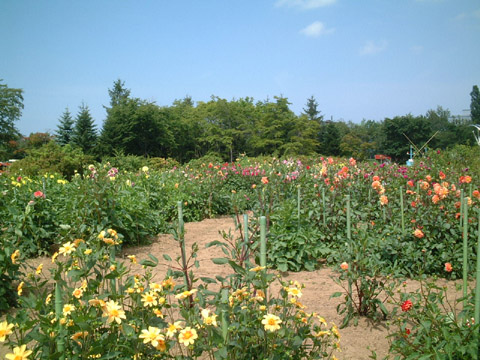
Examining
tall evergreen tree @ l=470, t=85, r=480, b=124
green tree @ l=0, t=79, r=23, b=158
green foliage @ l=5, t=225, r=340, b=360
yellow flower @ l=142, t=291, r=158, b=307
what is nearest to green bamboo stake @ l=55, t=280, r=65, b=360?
green foliage @ l=5, t=225, r=340, b=360

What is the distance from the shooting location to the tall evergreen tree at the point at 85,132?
861 inches

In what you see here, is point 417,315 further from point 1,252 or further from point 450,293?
point 1,252

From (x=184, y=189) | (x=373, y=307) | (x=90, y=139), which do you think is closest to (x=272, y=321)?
(x=373, y=307)

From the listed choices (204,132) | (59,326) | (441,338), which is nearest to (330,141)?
(204,132)

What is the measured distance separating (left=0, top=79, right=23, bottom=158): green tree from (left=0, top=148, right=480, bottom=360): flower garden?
94.4 ft

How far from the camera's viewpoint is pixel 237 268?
4.97 feet

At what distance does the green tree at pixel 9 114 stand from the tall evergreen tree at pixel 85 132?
394 inches

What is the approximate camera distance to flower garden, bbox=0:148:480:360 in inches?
53.3

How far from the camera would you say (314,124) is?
2762 cm

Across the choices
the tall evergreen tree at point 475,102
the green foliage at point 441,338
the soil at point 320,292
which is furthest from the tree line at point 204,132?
the tall evergreen tree at point 475,102

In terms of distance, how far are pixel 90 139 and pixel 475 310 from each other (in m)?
23.4

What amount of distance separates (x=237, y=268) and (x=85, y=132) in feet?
74.9

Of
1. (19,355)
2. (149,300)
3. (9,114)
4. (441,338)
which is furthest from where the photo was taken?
(9,114)

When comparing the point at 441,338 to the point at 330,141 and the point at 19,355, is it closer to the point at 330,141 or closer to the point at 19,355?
the point at 19,355
